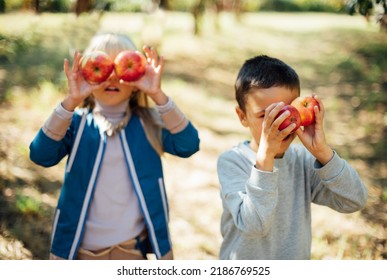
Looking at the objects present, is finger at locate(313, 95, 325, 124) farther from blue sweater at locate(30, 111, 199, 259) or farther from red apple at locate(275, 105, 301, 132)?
blue sweater at locate(30, 111, 199, 259)

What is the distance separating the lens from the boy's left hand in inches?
70.3

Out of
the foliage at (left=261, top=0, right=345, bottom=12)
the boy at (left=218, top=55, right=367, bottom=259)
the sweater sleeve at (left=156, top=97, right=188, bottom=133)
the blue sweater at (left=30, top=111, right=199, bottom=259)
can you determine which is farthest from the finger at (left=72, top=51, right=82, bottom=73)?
the foliage at (left=261, top=0, right=345, bottom=12)

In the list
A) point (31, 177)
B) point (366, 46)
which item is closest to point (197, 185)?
point (31, 177)

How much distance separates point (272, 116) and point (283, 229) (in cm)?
52

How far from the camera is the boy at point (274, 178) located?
1.71 m

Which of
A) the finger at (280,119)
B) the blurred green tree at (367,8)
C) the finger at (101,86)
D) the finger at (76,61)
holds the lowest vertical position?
the finger at (101,86)

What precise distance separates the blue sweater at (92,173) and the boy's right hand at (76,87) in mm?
171

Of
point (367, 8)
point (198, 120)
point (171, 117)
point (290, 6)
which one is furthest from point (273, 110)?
point (290, 6)

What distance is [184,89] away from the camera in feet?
25.7

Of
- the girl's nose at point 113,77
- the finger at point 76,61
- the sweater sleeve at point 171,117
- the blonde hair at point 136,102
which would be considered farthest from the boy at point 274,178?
the finger at point 76,61

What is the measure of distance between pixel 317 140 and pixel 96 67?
103cm

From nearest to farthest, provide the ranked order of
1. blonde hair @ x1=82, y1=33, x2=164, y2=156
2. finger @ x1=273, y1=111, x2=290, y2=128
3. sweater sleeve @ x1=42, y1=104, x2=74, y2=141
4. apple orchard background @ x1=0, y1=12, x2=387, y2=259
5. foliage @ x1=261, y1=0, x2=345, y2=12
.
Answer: finger @ x1=273, y1=111, x2=290, y2=128 < sweater sleeve @ x1=42, y1=104, x2=74, y2=141 < blonde hair @ x1=82, y1=33, x2=164, y2=156 < apple orchard background @ x1=0, y1=12, x2=387, y2=259 < foliage @ x1=261, y1=0, x2=345, y2=12

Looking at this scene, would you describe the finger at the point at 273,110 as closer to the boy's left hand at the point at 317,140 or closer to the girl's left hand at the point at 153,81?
the boy's left hand at the point at 317,140

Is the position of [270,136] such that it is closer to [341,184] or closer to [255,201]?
[255,201]
